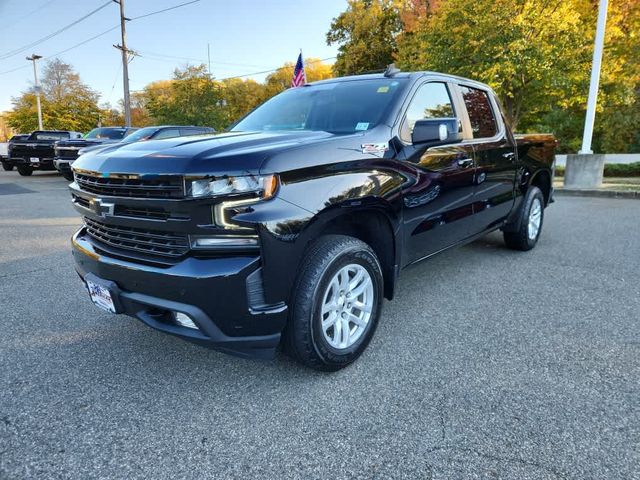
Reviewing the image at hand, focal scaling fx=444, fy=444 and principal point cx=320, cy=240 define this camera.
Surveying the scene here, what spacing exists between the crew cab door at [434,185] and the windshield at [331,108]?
21cm

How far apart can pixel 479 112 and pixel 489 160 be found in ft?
1.64

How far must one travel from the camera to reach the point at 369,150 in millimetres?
2682

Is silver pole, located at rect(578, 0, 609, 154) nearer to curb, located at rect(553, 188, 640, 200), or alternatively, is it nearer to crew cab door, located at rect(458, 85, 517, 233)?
curb, located at rect(553, 188, 640, 200)

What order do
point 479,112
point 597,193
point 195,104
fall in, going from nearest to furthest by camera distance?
point 479,112
point 597,193
point 195,104

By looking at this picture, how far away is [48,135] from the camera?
1708cm

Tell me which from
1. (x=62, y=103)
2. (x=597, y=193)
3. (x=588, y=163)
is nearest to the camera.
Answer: (x=597, y=193)

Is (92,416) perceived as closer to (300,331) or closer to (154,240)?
(154,240)

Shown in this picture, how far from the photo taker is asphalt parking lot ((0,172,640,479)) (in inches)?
76.4

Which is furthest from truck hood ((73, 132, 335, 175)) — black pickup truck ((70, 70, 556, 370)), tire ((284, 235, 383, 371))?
tire ((284, 235, 383, 371))

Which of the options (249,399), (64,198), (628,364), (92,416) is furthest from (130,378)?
(64,198)

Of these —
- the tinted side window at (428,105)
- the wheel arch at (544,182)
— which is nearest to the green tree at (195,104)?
the wheel arch at (544,182)

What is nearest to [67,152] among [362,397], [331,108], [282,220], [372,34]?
[331,108]

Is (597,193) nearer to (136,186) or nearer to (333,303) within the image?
(333,303)

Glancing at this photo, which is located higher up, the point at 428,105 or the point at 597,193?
the point at 428,105
